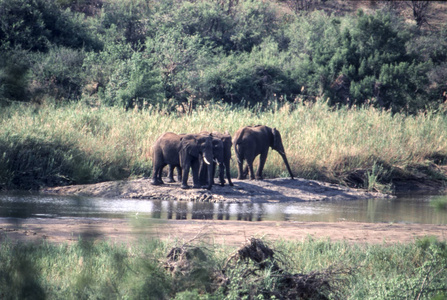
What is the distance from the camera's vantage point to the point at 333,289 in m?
5.82

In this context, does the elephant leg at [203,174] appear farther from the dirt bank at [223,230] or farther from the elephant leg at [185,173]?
the dirt bank at [223,230]

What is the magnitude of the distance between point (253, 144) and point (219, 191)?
2.03 m

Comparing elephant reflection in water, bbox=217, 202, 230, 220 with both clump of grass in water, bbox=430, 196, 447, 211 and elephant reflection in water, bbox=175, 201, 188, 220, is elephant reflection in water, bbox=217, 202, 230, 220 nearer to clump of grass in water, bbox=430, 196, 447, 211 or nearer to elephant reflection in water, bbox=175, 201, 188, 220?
elephant reflection in water, bbox=175, 201, 188, 220

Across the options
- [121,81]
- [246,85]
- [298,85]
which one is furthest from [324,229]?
[298,85]

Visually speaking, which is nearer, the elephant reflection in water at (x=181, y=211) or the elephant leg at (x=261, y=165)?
the elephant reflection in water at (x=181, y=211)

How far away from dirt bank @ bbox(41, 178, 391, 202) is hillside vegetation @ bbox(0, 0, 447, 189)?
3.81 feet

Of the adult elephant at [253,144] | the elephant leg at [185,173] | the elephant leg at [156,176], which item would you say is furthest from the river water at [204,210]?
the adult elephant at [253,144]

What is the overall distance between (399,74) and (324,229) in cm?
2039

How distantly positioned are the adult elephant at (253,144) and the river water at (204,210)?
6.36 ft

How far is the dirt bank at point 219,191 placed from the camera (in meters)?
13.4

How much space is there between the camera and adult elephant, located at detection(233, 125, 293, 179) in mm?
15117

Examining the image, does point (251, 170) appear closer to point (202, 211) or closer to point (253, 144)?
point (253, 144)

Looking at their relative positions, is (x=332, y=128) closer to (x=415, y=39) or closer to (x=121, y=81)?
(x=121, y=81)

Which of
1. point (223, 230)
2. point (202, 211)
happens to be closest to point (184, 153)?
point (202, 211)
